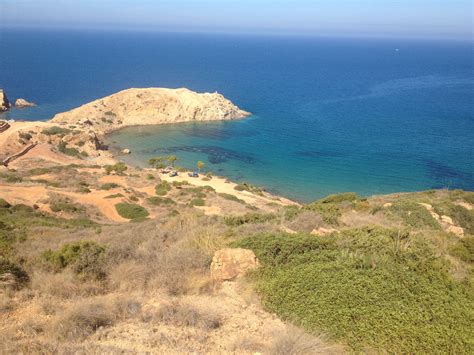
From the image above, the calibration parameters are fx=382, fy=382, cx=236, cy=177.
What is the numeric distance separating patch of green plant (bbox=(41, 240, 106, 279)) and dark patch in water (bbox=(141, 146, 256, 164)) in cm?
4064

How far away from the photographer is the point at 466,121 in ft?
238

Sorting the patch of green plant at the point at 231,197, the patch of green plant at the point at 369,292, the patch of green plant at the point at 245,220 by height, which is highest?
the patch of green plant at the point at 369,292

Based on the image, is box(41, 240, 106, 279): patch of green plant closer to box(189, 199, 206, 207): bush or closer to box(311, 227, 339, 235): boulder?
box(311, 227, 339, 235): boulder

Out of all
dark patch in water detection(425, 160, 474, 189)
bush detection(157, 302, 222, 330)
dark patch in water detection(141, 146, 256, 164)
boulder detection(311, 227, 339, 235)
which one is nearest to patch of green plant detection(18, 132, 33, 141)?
dark patch in water detection(141, 146, 256, 164)

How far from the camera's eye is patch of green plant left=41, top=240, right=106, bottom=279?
29.8ft

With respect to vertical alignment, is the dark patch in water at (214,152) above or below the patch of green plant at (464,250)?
below

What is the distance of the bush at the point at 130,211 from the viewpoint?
25391 mm

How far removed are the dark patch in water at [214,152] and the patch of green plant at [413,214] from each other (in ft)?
104

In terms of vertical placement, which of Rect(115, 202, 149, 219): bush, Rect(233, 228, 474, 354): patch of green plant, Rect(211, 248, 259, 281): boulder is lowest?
Rect(115, 202, 149, 219): bush

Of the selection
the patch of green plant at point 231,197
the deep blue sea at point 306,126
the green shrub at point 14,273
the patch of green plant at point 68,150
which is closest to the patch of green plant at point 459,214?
the patch of green plant at point 231,197

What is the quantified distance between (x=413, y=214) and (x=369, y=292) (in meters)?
13.0

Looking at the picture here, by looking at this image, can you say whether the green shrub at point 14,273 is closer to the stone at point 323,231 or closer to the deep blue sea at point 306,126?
the stone at point 323,231

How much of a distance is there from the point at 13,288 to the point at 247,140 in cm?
5331

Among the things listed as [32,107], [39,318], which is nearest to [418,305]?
[39,318]
